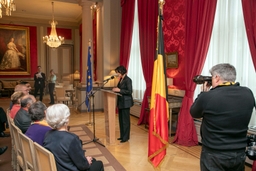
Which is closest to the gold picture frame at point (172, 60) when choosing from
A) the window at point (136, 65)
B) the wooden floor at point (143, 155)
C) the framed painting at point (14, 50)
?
the window at point (136, 65)

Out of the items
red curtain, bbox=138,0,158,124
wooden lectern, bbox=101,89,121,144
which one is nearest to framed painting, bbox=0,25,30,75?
red curtain, bbox=138,0,158,124

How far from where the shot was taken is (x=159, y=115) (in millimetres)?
2322

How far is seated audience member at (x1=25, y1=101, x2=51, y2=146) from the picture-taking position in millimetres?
2064

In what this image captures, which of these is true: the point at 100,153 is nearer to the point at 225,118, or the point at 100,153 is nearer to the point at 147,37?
the point at 225,118

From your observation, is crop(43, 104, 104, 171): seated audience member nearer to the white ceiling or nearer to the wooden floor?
the wooden floor

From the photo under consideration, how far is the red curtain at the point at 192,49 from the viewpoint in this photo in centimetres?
355

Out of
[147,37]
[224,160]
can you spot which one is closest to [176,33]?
[147,37]

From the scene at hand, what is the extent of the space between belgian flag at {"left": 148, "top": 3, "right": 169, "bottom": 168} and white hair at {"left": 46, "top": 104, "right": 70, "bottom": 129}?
1.01m

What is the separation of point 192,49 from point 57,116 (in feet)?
9.70

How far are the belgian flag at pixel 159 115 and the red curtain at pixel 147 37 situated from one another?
2.73m

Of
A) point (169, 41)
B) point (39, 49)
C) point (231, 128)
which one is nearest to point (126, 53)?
point (169, 41)

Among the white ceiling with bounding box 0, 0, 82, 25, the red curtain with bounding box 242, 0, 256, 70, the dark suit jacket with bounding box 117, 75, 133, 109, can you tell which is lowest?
the dark suit jacket with bounding box 117, 75, 133, 109

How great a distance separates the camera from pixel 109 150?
3660 mm

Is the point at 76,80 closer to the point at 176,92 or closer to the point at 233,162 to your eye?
the point at 176,92
